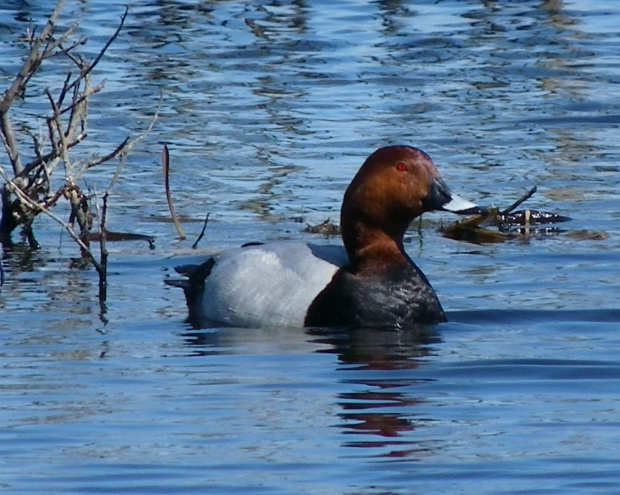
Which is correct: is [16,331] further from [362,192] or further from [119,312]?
[362,192]

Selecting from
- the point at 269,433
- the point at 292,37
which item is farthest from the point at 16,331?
the point at 292,37

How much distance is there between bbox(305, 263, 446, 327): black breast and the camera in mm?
8281

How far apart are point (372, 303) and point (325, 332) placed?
28 cm

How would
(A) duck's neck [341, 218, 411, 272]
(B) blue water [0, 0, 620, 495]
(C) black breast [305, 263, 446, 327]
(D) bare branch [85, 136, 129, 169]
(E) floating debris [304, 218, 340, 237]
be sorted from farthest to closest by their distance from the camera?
1. (E) floating debris [304, 218, 340, 237]
2. (D) bare branch [85, 136, 129, 169]
3. (A) duck's neck [341, 218, 411, 272]
4. (C) black breast [305, 263, 446, 327]
5. (B) blue water [0, 0, 620, 495]

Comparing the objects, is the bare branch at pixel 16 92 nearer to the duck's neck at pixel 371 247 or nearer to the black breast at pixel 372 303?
the duck's neck at pixel 371 247

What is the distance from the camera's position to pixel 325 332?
8234 millimetres

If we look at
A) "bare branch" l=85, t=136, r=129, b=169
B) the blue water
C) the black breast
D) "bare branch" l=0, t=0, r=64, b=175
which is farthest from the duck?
"bare branch" l=0, t=0, r=64, b=175

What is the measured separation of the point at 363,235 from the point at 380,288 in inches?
11.9

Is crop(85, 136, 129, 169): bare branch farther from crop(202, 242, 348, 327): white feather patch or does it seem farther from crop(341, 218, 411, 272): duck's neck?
crop(341, 218, 411, 272): duck's neck

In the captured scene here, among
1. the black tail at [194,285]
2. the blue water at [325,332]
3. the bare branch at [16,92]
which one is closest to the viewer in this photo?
the blue water at [325,332]

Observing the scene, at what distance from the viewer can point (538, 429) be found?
6215 millimetres

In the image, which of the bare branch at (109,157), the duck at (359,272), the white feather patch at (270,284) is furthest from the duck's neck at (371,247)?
the bare branch at (109,157)

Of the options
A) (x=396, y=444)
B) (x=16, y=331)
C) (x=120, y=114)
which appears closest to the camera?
(x=396, y=444)

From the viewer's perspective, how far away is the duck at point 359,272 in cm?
831
